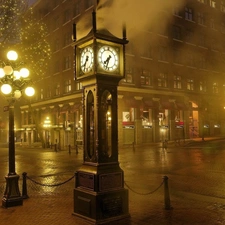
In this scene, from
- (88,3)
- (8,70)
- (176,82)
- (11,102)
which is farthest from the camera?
(176,82)

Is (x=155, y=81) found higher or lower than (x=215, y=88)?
lower

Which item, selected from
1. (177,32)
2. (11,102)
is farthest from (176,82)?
(11,102)

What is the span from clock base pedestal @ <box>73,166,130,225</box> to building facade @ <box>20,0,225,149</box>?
2617cm

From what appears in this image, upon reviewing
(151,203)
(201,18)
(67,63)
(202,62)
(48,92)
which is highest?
(201,18)

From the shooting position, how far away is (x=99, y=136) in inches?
259

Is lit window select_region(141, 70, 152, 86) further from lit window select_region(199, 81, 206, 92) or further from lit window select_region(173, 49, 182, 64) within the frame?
lit window select_region(199, 81, 206, 92)

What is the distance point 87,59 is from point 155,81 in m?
30.3

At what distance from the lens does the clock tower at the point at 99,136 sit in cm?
631

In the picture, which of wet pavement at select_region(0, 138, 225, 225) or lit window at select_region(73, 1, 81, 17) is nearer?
wet pavement at select_region(0, 138, 225, 225)

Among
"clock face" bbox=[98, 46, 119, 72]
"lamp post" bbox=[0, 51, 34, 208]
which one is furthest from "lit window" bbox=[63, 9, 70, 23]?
"clock face" bbox=[98, 46, 119, 72]

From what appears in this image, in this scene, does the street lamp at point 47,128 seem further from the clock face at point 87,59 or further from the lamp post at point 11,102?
the clock face at point 87,59

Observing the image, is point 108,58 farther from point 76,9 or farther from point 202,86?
point 202,86

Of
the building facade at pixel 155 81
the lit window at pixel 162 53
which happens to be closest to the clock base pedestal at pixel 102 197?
the building facade at pixel 155 81

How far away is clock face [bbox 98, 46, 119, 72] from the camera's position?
263 inches
